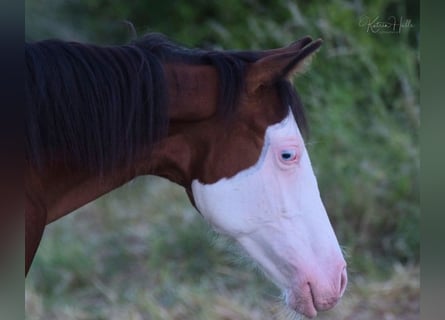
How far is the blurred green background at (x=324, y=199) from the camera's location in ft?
11.3

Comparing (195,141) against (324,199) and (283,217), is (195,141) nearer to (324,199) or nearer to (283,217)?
(283,217)

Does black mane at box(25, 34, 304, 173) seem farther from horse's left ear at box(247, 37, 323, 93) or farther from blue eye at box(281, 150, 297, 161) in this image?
blue eye at box(281, 150, 297, 161)

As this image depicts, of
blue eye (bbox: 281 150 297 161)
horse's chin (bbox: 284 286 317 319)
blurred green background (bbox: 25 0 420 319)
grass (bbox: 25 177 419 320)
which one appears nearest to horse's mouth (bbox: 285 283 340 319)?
horse's chin (bbox: 284 286 317 319)

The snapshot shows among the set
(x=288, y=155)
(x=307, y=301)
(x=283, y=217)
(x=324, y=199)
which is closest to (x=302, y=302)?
(x=307, y=301)

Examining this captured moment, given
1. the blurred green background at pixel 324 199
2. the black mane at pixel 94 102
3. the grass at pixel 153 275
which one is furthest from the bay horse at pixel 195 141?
the grass at pixel 153 275

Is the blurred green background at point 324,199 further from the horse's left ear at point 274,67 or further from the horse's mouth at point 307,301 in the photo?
the horse's left ear at point 274,67

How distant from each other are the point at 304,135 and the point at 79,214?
145 cm

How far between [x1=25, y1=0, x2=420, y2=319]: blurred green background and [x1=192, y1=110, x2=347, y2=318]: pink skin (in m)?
0.65

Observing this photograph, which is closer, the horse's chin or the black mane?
the black mane

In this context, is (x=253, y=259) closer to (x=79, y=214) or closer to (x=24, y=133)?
(x=24, y=133)

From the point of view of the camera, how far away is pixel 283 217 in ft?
7.84

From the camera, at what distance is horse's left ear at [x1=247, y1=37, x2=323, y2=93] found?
89.4 inches

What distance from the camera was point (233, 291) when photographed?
3.60m

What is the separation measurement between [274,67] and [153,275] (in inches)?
60.9
